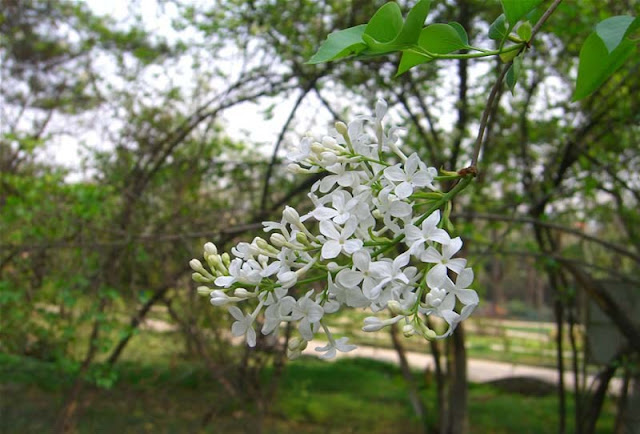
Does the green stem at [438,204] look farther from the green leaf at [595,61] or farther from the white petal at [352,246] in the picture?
the green leaf at [595,61]

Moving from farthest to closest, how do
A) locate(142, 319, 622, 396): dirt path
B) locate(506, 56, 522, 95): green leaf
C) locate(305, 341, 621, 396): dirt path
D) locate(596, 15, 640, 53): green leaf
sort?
locate(305, 341, 621, 396): dirt path, locate(142, 319, 622, 396): dirt path, locate(506, 56, 522, 95): green leaf, locate(596, 15, 640, 53): green leaf

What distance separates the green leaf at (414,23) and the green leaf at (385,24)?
0.06 ft

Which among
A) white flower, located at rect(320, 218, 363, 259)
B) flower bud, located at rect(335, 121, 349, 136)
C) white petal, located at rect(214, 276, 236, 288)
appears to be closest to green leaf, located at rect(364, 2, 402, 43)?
flower bud, located at rect(335, 121, 349, 136)

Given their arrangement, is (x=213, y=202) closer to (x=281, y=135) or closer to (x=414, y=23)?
(x=281, y=135)

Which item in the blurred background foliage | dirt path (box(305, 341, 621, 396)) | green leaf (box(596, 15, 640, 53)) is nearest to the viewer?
green leaf (box(596, 15, 640, 53))

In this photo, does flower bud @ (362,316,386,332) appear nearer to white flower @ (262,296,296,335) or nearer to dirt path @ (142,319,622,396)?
white flower @ (262,296,296,335)

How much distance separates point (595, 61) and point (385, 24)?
248 millimetres

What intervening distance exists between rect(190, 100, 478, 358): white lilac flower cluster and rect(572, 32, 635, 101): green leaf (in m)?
0.21

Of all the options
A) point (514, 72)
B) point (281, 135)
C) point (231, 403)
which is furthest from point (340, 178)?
point (231, 403)

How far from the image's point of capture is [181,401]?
3.93 m

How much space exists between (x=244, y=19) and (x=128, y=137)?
1014 mm

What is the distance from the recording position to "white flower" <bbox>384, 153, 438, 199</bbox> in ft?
2.17

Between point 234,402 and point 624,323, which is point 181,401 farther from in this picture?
point 624,323

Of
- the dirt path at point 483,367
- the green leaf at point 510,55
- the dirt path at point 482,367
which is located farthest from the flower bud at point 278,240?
the dirt path at point 482,367
